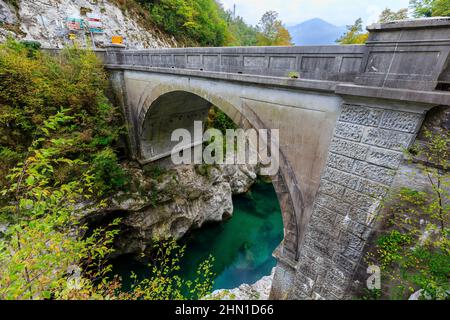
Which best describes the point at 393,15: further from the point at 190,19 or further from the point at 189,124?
the point at 189,124

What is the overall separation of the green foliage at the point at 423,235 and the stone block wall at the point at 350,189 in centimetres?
22

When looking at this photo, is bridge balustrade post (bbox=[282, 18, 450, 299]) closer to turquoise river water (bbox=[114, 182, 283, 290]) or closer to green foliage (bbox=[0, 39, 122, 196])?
turquoise river water (bbox=[114, 182, 283, 290])

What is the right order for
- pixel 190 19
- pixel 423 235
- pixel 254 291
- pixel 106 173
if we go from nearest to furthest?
pixel 423 235 < pixel 254 291 < pixel 106 173 < pixel 190 19

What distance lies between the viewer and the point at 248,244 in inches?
421

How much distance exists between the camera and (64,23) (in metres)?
12.3

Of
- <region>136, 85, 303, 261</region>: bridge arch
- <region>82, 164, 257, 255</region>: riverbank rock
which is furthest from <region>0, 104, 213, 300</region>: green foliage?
<region>82, 164, 257, 255</region>: riverbank rock

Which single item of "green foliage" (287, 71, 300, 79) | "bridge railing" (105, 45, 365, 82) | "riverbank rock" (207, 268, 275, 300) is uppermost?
"bridge railing" (105, 45, 365, 82)

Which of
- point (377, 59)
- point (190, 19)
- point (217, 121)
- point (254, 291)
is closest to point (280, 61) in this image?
point (377, 59)

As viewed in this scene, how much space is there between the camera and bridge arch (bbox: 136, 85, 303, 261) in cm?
425

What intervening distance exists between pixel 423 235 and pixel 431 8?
16176 millimetres

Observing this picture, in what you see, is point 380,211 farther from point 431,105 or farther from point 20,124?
point 20,124

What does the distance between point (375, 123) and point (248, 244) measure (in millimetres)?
9254

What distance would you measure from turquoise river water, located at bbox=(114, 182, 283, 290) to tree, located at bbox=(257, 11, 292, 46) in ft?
66.0
